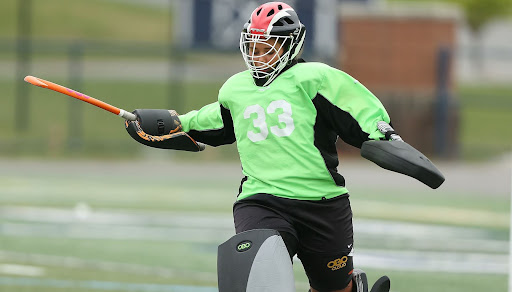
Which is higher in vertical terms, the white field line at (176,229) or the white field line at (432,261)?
the white field line at (432,261)

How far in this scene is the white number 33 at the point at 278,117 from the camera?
220 inches

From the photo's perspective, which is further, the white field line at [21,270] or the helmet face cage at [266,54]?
the white field line at [21,270]

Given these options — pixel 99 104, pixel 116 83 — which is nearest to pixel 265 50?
pixel 99 104

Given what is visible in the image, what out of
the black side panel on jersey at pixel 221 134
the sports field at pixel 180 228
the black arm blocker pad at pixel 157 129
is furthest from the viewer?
the sports field at pixel 180 228

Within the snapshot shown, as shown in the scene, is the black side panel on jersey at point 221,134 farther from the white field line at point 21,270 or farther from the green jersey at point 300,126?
the white field line at point 21,270

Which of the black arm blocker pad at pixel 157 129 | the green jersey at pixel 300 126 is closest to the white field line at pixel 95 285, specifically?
the black arm blocker pad at pixel 157 129

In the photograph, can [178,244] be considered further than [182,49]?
No

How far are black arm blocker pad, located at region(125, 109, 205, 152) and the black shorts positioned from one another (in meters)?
0.59

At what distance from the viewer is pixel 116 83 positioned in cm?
3638

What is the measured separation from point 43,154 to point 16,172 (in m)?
3.52

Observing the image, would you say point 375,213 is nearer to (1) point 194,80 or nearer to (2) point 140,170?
(2) point 140,170

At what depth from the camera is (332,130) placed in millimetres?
5723

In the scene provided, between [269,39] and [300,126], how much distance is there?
1.51ft

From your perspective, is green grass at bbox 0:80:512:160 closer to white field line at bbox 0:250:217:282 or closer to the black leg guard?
white field line at bbox 0:250:217:282
